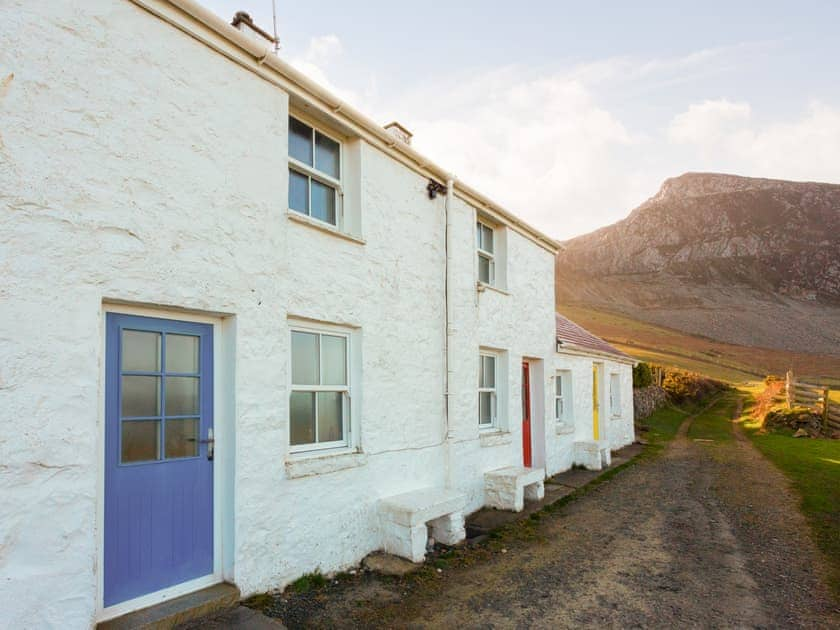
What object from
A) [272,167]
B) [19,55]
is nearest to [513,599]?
[272,167]

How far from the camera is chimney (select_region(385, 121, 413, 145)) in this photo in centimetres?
850

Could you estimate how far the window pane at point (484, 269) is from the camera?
31.5 feet

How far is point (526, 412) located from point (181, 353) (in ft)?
25.9

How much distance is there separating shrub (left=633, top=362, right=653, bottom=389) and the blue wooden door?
72.3ft

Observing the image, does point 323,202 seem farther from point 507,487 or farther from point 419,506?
point 507,487

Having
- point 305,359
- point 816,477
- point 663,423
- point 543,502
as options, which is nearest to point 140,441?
point 305,359

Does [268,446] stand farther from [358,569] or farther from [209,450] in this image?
[358,569]

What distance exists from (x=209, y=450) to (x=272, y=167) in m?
2.79

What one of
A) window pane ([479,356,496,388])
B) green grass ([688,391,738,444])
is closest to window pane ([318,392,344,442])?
window pane ([479,356,496,388])

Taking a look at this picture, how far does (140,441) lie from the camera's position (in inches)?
169

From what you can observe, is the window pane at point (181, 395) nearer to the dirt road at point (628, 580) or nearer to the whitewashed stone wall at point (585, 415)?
the dirt road at point (628, 580)

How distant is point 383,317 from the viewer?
6.66 meters

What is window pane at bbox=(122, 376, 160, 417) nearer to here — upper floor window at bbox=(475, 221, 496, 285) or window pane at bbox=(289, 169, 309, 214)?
window pane at bbox=(289, 169, 309, 214)

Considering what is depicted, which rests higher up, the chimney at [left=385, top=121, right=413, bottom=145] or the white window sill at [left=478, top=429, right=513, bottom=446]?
the chimney at [left=385, top=121, right=413, bottom=145]
